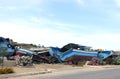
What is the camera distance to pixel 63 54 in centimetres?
4462

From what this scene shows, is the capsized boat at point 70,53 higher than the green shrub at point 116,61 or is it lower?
higher

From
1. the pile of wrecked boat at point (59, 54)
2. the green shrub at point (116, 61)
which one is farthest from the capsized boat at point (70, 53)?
the green shrub at point (116, 61)

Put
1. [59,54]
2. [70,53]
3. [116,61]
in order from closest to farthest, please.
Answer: [59,54], [70,53], [116,61]

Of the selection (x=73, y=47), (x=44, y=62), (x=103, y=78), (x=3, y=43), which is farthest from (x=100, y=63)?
(x=103, y=78)

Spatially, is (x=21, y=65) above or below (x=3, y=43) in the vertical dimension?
below

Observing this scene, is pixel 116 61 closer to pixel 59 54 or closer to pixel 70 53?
pixel 70 53

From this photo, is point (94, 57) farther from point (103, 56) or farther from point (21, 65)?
point (21, 65)

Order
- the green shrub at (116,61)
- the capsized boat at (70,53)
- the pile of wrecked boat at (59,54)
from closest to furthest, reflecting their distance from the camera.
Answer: the pile of wrecked boat at (59,54)
the capsized boat at (70,53)
the green shrub at (116,61)

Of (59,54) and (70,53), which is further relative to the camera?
(70,53)

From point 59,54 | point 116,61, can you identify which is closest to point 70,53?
point 59,54

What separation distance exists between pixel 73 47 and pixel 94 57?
3202 millimetres

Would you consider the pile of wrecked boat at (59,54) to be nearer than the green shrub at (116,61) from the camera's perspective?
Yes

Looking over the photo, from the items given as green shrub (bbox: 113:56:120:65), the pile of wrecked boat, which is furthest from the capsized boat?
green shrub (bbox: 113:56:120:65)

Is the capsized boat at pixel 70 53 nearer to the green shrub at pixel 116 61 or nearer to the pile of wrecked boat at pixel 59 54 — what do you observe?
the pile of wrecked boat at pixel 59 54
